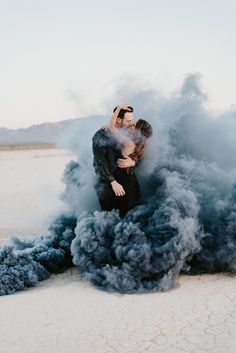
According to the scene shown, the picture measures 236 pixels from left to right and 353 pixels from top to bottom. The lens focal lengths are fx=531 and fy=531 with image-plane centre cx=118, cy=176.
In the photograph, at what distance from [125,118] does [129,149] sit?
36cm

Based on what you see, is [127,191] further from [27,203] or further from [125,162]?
[27,203]

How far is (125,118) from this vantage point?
19.9 ft

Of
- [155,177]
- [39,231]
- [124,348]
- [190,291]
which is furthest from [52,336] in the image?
[39,231]

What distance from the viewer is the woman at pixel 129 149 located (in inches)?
237

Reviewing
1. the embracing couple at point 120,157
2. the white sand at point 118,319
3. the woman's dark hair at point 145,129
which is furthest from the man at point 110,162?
the white sand at point 118,319

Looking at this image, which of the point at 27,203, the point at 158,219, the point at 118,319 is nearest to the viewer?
the point at 118,319

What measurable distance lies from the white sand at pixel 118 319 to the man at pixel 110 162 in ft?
3.22

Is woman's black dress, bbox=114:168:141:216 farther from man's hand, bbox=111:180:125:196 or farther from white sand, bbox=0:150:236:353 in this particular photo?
white sand, bbox=0:150:236:353

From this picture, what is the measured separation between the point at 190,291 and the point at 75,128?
287cm

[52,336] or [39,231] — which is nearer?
[52,336]

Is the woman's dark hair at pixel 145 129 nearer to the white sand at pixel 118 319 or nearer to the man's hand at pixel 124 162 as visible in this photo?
the man's hand at pixel 124 162

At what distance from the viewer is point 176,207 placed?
5.87 m

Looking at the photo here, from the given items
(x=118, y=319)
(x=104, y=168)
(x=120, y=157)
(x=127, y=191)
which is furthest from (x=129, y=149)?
(x=118, y=319)

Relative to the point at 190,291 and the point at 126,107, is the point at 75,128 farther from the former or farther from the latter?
the point at 190,291
